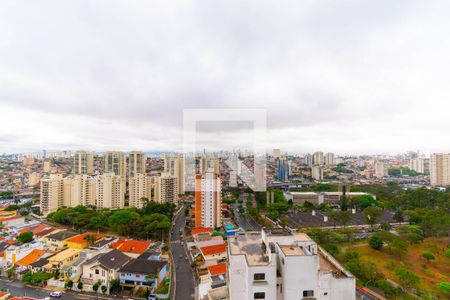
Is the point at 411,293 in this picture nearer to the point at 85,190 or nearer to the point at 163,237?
the point at 163,237

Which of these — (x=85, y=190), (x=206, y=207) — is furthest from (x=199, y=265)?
(x=85, y=190)

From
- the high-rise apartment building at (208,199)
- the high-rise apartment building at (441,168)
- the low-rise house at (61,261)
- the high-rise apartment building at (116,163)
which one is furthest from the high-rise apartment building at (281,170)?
the low-rise house at (61,261)

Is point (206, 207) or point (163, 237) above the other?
point (206, 207)

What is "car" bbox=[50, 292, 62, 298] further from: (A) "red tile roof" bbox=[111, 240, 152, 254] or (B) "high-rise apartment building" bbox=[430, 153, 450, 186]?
(B) "high-rise apartment building" bbox=[430, 153, 450, 186]

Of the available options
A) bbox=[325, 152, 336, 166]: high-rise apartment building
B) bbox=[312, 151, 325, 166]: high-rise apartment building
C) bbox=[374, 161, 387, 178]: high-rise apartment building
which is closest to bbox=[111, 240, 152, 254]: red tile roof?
bbox=[374, 161, 387, 178]: high-rise apartment building

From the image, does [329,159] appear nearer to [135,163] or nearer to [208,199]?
[135,163]
